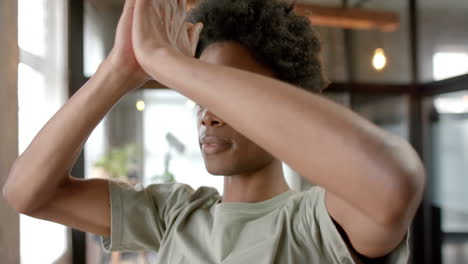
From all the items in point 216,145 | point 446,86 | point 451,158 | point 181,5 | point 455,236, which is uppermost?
point 181,5

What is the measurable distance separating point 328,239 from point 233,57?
366mm

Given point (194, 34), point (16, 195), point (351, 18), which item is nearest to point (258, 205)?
point (194, 34)

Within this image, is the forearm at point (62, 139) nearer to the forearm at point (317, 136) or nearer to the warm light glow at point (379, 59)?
the forearm at point (317, 136)

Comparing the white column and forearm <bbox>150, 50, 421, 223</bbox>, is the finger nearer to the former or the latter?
forearm <bbox>150, 50, 421, 223</bbox>

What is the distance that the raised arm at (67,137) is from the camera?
66 cm

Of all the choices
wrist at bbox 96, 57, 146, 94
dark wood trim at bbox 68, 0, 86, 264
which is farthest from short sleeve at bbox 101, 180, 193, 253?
dark wood trim at bbox 68, 0, 86, 264

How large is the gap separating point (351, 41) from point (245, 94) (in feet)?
11.7

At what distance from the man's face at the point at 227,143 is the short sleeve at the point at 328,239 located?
0.13 m

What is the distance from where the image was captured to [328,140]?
1.45ft

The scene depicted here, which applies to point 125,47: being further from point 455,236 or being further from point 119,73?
point 455,236

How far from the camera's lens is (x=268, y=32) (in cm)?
80

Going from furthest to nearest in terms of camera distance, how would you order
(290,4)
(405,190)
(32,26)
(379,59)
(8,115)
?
(379,59)
(32,26)
(8,115)
(290,4)
(405,190)

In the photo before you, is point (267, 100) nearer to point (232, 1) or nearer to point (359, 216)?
point (359, 216)

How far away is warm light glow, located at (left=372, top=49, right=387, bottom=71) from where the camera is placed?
3555mm
